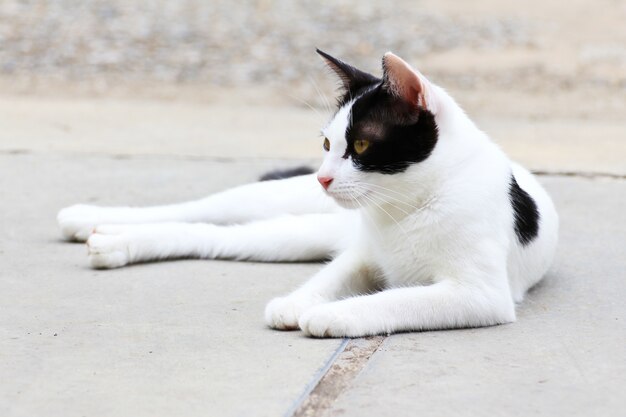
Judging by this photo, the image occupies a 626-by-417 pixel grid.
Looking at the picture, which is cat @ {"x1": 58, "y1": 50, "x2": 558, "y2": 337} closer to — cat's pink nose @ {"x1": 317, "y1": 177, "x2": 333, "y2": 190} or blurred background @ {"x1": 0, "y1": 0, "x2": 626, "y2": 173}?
cat's pink nose @ {"x1": 317, "y1": 177, "x2": 333, "y2": 190}

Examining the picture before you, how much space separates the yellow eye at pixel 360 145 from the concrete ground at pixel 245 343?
0.60m

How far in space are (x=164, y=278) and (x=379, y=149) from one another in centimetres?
114

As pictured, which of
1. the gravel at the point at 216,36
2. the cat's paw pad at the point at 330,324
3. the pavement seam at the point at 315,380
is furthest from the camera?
the gravel at the point at 216,36

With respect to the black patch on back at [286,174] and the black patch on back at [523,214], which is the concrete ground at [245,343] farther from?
the black patch on back at [286,174]

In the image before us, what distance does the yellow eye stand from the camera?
10.5 feet

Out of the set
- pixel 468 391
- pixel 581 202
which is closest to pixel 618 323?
pixel 468 391

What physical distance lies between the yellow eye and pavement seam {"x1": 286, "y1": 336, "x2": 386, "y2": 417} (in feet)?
1.94

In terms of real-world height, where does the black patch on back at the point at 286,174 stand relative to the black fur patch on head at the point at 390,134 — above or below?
below

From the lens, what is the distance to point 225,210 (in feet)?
14.9

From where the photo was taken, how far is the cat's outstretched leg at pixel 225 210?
4402 millimetres

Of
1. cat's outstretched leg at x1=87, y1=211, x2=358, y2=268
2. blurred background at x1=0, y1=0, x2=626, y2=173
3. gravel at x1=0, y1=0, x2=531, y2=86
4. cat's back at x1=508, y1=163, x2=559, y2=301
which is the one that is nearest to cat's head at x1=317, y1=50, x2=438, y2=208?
cat's back at x1=508, y1=163, x2=559, y2=301

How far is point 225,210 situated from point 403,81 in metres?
1.58

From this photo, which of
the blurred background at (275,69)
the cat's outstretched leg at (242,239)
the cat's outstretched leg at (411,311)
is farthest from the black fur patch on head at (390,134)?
the blurred background at (275,69)

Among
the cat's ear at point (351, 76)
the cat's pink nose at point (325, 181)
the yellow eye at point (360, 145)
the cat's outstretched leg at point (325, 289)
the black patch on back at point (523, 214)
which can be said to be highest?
the cat's ear at point (351, 76)
